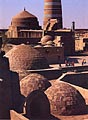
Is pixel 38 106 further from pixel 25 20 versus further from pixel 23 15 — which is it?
pixel 23 15

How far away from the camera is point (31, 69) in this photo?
51.5 feet

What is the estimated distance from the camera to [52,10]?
28.3 m

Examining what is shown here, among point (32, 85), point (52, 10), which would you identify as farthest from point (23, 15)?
point (32, 85)

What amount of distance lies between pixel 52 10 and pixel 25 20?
227cm

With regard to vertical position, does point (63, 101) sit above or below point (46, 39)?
below

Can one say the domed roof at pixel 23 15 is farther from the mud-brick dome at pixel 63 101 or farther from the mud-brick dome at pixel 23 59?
the mud-brick dome at pixel 63 101

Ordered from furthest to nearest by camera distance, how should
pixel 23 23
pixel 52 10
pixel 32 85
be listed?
pixel 52 10 → pixel 23 23 → pixel 32 85

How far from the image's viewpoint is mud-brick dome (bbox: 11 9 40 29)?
2809cm

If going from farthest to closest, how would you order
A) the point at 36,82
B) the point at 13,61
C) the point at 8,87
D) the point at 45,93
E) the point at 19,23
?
1. the point at 19,23
2. the point at 13,61
3. the point at 36,82
4. the point at 45,93
5. the point at 8,87

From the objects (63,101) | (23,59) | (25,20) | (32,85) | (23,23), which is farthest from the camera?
(23,23)

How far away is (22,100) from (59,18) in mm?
18680

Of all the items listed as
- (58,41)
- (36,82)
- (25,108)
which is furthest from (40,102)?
(58,41)

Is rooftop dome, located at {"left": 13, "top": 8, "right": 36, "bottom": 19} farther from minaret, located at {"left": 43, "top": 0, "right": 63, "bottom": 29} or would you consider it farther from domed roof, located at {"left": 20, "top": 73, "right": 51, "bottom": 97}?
domed roof, located at {"left": 20, "top": 73, "right": 51, "bottom": 97}

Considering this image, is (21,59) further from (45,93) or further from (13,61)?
(45,93)
